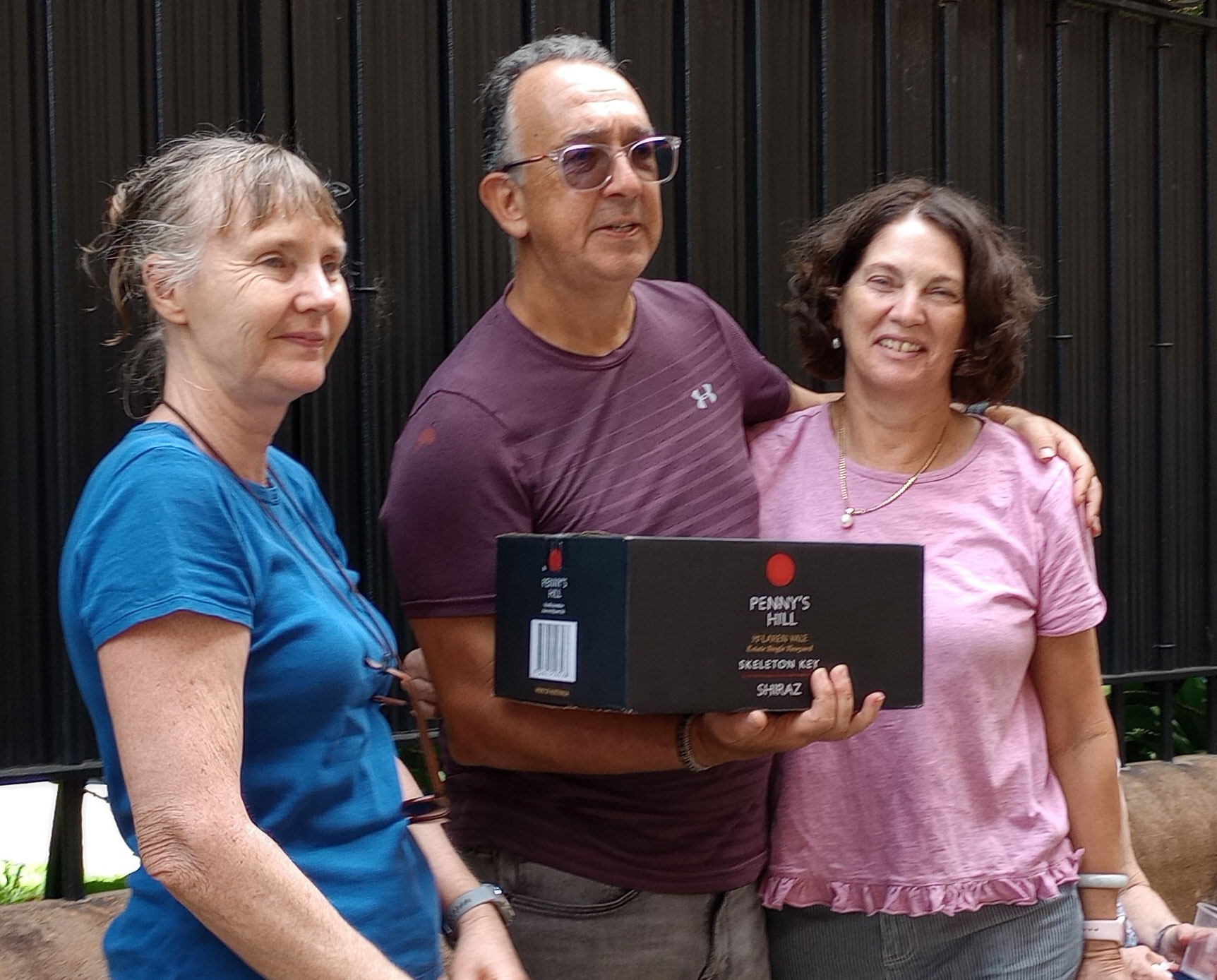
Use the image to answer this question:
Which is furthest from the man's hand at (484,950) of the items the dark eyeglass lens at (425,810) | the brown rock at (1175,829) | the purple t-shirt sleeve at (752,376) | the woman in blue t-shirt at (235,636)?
the brown rock at (1175,829)

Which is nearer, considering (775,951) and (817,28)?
(775,951)

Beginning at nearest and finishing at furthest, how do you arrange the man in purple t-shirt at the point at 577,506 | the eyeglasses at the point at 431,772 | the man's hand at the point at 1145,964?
the eyeglasses at the point at 431,772, the man in purple t-shirt at the point at 577,506, the man's hand at the point at 1145,964

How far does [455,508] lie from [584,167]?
1.77 ft

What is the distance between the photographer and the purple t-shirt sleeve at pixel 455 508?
196cm

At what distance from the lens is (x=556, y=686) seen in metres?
1.78

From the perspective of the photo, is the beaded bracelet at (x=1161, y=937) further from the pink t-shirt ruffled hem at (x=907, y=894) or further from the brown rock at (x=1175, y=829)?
the brown rock at (x=1175, y=829)

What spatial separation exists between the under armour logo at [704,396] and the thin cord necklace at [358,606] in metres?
0.65

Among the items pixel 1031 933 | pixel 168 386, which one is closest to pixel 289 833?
pixel 168 386

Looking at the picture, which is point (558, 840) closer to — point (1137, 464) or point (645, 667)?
point (645, 667)

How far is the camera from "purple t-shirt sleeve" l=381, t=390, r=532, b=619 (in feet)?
6.41

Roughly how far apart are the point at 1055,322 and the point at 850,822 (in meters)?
1.94


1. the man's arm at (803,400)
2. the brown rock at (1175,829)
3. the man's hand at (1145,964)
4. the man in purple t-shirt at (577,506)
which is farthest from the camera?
the brown rock at (1175,829)

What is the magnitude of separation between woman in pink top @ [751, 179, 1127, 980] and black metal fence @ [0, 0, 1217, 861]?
0.76 metres

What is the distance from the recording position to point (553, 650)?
1.79m
